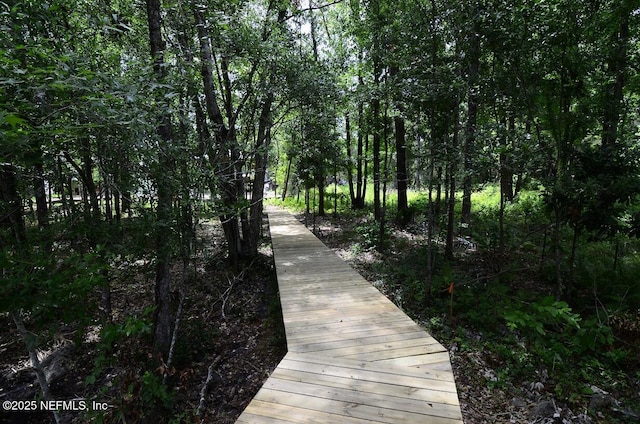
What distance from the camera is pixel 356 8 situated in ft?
31.5

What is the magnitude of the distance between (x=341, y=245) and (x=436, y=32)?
7.12 meters

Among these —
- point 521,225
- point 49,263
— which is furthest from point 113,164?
point 521,225

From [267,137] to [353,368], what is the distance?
6.62m

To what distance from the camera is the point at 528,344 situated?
457 centimetres

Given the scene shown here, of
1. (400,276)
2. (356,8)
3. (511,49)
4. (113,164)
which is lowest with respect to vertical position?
(400,276)

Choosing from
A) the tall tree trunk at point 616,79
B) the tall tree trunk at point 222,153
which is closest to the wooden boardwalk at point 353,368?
the tall tree trunk at point 222,153

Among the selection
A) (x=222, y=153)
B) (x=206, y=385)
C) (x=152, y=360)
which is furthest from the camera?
(x=222, y=153)

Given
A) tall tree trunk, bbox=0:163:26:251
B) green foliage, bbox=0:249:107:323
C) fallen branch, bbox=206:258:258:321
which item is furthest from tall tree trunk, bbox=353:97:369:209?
green foliage, bbox=0:249:107:323

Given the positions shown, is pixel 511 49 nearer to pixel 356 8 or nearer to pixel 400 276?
pixel 400 276

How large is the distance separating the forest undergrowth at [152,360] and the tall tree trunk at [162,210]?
0.23 m

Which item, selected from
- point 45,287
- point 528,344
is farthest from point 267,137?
point 528,344

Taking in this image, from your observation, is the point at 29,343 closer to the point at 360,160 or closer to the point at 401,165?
the point at 401,165

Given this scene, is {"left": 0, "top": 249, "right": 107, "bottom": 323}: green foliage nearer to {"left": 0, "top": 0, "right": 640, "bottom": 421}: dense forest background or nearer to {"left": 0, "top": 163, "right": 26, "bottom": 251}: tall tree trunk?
{"left": 0, "top": 0, "right": 640, "bottom": 421}: dense forest background

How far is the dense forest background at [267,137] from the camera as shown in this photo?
284 cm
